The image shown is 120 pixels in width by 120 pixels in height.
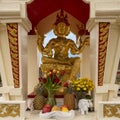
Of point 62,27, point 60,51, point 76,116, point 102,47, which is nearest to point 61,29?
point 62,27

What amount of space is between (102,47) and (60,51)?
3.46 feet

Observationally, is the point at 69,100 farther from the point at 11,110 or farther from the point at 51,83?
the point at 11,110

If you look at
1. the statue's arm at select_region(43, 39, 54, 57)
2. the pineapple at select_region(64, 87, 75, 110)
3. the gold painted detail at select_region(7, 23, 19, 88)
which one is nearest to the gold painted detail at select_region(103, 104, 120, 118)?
the pineapple at select_region(64, 87, 75, 110)

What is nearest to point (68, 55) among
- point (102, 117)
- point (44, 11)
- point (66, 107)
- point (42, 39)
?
point (42, 39)

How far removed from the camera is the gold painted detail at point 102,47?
3.01 metres

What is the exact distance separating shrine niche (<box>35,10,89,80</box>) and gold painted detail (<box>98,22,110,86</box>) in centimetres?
84

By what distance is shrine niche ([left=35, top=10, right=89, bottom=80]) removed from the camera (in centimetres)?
393

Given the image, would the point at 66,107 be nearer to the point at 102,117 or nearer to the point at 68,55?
the point at 102,117

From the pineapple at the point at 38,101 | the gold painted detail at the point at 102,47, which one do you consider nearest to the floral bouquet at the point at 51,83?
the pineapple at the point at 38,101

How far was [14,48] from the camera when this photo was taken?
3062 mm

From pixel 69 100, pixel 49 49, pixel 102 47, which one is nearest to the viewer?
pixel 102 47

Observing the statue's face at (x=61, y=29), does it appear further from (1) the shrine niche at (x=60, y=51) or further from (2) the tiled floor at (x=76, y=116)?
(2) the tiled floor at (x=76, y=116)

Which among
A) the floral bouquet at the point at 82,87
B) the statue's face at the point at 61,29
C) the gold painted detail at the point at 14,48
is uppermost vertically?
the statue's face at the point at 61,29

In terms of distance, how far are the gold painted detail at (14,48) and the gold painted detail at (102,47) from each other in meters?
0.93
